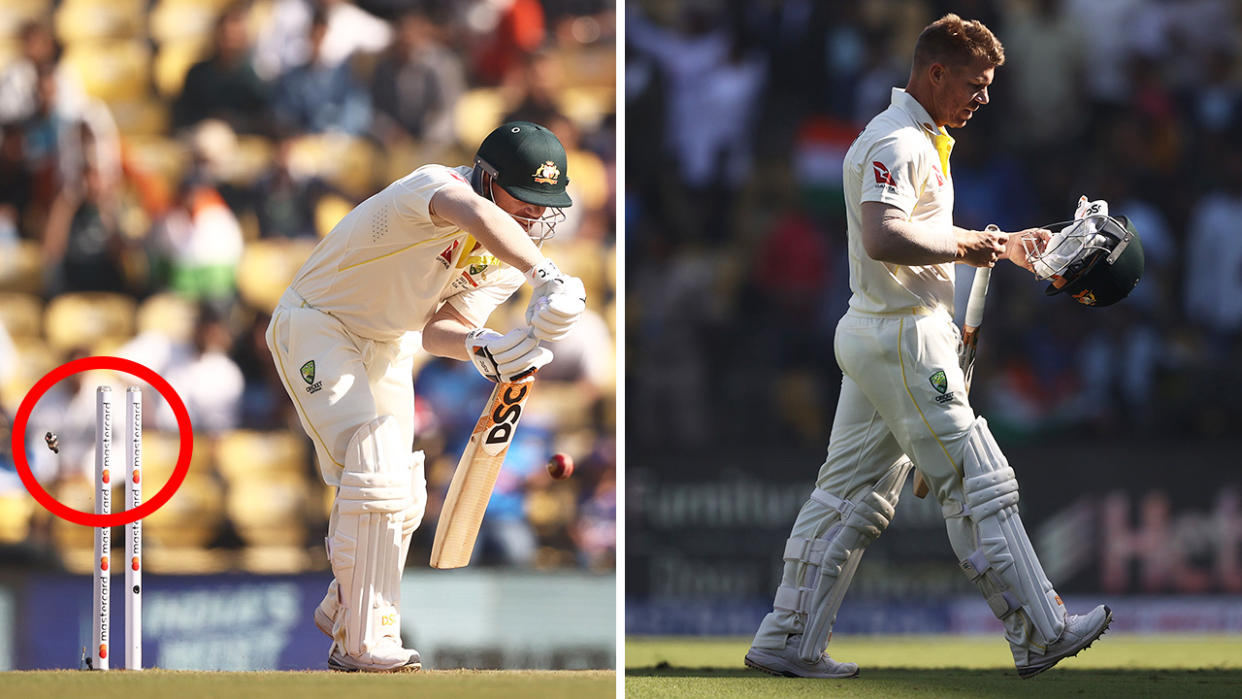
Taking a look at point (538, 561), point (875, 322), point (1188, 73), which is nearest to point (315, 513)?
point (538, 561)

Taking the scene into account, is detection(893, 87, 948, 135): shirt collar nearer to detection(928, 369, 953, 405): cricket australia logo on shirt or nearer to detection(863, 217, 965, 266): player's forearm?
detection(863, 217, 965, 266): player's forearm

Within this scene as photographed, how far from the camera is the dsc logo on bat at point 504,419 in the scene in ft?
15.8

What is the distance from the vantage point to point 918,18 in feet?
30.8

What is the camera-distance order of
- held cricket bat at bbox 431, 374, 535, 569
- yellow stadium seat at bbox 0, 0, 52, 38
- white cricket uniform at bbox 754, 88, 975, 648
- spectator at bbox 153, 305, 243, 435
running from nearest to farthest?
1. white cricket uniform at bbox 754, 88, 975, 648
2. held cricket bat at bbox 431, 374, 535, 569
3. spectator at bbox 153, 305, 243, 435
4. yellow stadium seat at bbox 0, 0, 52, 38

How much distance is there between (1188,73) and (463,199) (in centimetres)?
662

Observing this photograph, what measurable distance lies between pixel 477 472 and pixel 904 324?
1548mm

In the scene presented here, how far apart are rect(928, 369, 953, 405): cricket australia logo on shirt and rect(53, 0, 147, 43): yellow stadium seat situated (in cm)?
614

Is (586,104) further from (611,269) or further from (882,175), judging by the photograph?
(882,175)

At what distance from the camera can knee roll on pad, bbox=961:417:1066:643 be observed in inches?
160

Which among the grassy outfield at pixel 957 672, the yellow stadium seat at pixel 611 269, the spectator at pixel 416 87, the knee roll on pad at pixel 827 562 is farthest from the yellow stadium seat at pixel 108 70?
the knee roll on pad at pixel 827 562

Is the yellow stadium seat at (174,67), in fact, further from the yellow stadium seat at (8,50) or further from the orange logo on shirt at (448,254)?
the orange logo on shirt at (448,254)

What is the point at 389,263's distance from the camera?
4.62 metres

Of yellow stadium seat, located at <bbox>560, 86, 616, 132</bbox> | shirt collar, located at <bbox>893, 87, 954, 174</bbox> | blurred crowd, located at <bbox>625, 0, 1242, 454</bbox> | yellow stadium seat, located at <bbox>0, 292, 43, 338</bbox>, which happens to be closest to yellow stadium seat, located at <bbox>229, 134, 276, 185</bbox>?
yellow stadium seat, located at <bbox>0, 292, 43, 338</bbox>

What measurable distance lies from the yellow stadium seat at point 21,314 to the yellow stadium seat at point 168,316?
0.57m
